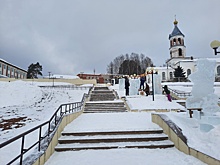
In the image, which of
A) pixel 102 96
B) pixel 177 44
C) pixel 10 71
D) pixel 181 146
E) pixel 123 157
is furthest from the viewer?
pixel 10 71

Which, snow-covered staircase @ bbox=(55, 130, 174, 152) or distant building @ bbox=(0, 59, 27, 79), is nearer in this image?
snow-covered staircase @ bbox=(55, 130, 174, 152)

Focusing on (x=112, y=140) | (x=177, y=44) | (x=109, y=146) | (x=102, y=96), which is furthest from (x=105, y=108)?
(x=177, y=44)

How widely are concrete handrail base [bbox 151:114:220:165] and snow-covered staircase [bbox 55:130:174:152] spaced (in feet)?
0.58

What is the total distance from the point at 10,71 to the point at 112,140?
206 ft

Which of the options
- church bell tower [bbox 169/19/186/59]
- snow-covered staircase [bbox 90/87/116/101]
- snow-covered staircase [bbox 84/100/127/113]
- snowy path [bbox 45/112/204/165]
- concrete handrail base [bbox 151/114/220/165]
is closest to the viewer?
concrete handrail base [bbox 151/114/220/165]

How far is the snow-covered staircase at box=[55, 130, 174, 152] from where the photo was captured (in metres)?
4.80

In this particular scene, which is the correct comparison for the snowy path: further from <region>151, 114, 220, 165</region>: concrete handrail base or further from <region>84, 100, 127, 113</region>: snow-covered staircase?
<region>84, 100, 127, 113</region>: snow-covered staircase

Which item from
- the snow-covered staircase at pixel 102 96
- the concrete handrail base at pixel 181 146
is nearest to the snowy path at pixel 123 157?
the concrete handrail base at pixel 181 146

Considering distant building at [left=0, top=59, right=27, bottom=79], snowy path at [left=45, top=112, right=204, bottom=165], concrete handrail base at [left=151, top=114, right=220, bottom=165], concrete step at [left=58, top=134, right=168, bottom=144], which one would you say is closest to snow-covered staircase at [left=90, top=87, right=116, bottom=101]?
concrete handrail base at [left=151, top=114, right=220, bottom=165]

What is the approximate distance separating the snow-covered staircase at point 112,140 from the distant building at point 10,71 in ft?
169

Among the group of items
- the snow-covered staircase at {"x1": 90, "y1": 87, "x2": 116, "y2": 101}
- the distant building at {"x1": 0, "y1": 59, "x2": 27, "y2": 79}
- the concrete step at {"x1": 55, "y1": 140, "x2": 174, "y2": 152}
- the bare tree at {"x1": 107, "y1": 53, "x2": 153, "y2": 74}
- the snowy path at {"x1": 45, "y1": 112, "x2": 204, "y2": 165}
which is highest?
the bare tree at {"x1": 107, "y1": 53, "x2": 153, "y2": 74}

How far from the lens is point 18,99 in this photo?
21297 mm

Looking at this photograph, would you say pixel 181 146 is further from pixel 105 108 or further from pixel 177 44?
pixel 177 44

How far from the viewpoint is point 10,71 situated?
56031 millimetres
